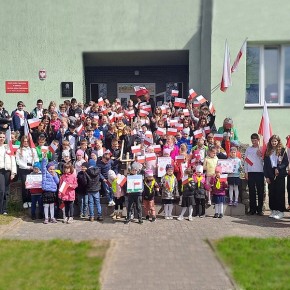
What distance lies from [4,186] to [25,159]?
31.5 inches

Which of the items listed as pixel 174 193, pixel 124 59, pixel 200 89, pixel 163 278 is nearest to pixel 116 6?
pixel 124 59

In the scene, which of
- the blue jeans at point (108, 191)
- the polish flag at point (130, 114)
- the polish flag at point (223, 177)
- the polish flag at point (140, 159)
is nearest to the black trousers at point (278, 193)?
the polish flag at point (223, 177)

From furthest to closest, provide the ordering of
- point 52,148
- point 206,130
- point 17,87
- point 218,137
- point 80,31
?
1. point 17,87
2. point 80,31
3. point 206,130
4. point 218,137
5. point 52,148

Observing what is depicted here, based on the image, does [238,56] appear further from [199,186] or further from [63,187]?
[63,187]

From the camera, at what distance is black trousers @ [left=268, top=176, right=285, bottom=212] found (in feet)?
32.6

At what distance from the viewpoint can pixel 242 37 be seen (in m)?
14.9

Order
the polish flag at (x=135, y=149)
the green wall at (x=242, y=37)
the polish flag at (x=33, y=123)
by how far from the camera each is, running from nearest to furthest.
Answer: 1. the polish flag at (x=135, y=149)
2. the polish flag at (x=33, y=123)
3. the green wall at (x=242, y=37)

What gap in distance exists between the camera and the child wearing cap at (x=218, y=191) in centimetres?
1005

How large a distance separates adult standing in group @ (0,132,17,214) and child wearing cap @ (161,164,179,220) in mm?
3541

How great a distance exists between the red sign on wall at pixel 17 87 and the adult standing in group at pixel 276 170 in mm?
9667

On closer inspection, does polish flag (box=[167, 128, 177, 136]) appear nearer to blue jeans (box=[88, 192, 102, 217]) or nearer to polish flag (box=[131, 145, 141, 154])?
polish flag (box=[131, 145, 141, 154])

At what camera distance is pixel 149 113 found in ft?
45.5

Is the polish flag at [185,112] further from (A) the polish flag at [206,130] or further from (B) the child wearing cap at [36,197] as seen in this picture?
(B) the child wearing cap at [36,197]

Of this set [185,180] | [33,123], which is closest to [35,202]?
[33,123]
